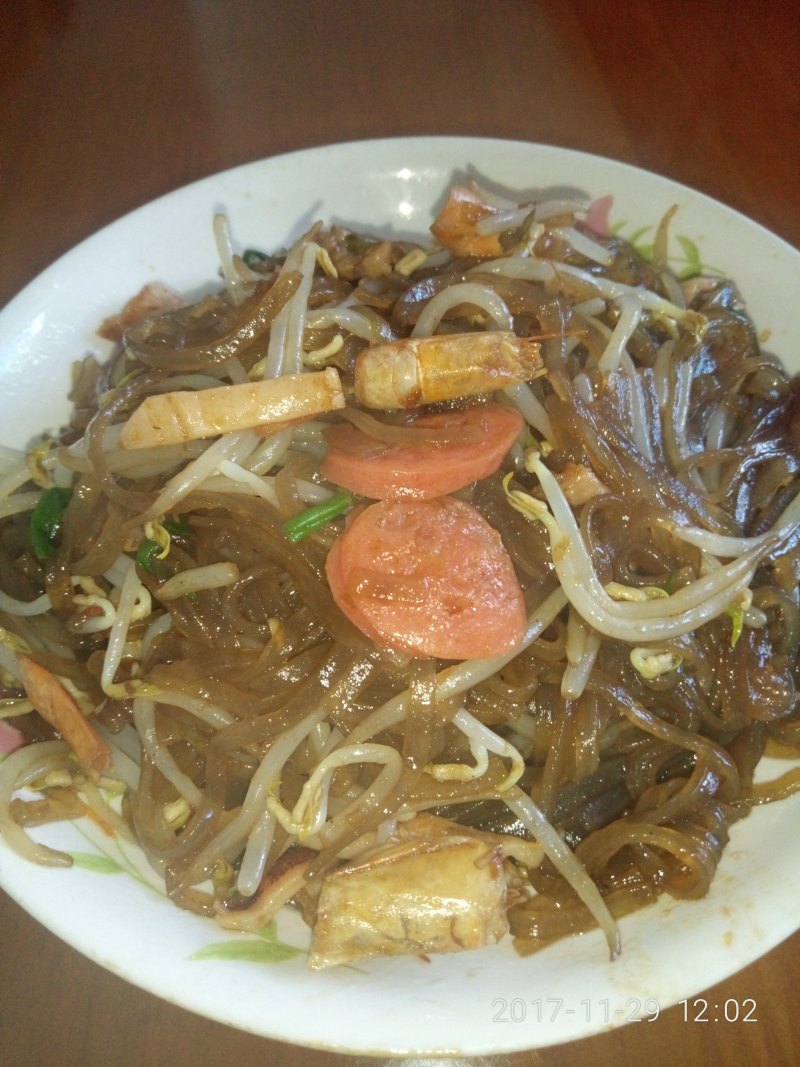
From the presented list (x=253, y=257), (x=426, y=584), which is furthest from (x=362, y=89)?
(x=426, y=584)

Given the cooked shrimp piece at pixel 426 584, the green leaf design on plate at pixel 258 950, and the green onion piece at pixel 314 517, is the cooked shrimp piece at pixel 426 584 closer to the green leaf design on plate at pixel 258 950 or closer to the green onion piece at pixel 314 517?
the green onion piece at pixel 314 517

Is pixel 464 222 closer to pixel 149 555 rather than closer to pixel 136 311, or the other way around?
pixel 136 311

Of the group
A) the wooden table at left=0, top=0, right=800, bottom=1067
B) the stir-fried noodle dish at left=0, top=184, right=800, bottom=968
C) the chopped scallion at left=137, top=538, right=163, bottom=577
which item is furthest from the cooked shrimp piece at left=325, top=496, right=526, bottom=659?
the wooden table at left=0, top=0, right=800, bottom=1067

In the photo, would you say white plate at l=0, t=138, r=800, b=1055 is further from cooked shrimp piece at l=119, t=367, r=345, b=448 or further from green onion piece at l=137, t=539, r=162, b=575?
cooked shrimp piece at l=119, t=367, r=345, b=448

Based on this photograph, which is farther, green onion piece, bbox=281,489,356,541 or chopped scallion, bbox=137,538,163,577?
chopped scallion, bbox=137,538,163,577

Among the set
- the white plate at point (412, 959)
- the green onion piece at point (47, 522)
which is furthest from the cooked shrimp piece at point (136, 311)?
the green onion piece at point (47, 522)

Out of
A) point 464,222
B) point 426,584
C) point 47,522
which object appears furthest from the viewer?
point 464,222

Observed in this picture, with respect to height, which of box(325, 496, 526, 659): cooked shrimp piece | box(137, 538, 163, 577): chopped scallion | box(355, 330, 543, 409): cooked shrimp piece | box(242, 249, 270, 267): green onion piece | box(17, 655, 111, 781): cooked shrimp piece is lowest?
box(17, 655, 111, 781): cooked shrimp piece

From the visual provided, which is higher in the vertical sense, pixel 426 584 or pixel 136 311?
pixel 136 311
